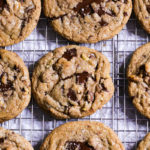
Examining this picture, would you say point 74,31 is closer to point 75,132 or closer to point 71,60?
point 71,60

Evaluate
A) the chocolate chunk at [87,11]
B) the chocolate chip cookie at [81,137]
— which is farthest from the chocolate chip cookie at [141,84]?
the chocolate chunk at [87,11]

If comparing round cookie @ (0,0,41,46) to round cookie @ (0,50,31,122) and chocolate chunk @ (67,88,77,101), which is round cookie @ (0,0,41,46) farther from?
chocolate chunk @ (67,88,77,101)

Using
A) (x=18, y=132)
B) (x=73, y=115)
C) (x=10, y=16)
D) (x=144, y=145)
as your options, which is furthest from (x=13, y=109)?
(x=144, y=145)

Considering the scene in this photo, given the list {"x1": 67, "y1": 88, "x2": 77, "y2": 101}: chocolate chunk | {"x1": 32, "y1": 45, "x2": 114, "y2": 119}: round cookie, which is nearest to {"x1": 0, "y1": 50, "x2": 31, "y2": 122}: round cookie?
{"x1": 32, "y1": 45, "x2": 114, "y2": 119}: round cookie

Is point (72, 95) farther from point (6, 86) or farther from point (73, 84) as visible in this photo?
point (6, 86)

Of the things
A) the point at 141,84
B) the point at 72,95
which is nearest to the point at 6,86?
the point at 72,95

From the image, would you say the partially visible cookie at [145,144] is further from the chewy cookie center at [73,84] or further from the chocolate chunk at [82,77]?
the chocolate chunk at [82,77]
